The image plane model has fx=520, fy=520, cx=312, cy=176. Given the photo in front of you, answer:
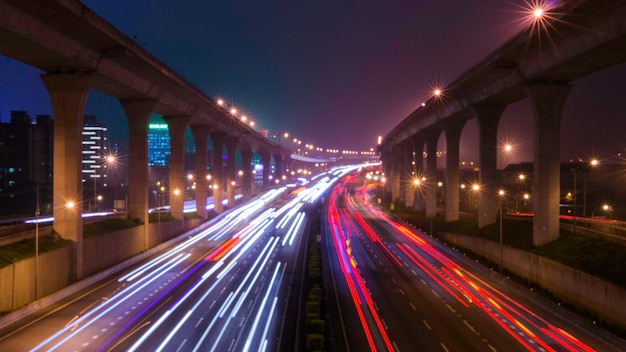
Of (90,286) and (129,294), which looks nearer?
(129,294)

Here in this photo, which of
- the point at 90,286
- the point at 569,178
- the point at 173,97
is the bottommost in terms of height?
the point at 90,286

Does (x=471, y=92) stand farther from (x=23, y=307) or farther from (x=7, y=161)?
(x=7, y=161)

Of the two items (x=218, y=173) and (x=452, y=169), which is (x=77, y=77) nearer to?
(x=452, y=169)

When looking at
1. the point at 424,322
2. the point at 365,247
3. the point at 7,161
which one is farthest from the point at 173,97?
the point at 7,161

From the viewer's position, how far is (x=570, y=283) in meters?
33.2

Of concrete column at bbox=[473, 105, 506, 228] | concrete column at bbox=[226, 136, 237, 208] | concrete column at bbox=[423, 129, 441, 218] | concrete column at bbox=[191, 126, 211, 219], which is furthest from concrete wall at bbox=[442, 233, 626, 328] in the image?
concrete column at bbox=[226, 136, 237, 208]

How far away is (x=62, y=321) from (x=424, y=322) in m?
20.2

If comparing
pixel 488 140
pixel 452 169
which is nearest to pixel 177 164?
pixel 452 169

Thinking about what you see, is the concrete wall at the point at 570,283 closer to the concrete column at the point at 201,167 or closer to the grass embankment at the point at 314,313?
the grass embankment at the point at 314,313

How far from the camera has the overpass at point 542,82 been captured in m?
32.5

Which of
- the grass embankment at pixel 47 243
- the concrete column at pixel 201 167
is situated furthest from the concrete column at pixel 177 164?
the grass embankment at pixel 47 243

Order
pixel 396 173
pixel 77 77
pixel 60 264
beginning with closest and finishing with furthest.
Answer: pixel 60 264 < pixel 77 77 < pixel 396 173

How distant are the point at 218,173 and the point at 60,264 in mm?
58267

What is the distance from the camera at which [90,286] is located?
38688 mm
